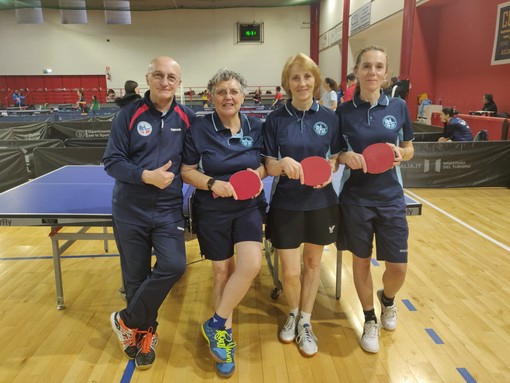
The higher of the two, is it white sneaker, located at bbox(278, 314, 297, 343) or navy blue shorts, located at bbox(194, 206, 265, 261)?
navy blue shorts, located at bbox(194, 206, 265, 261)

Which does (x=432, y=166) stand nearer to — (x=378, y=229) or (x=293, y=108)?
(x=378, y=229)

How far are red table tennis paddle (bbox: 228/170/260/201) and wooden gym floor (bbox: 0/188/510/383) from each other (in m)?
1.03

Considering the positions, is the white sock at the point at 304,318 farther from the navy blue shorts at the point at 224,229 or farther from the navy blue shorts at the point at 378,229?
the navy blue shorts at the point at 224,229

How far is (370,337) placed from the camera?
243 centimetres

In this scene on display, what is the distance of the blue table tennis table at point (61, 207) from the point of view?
253 cm

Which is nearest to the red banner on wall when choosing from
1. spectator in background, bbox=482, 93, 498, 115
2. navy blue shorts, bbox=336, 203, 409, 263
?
spectator in background, bbox=482, 93, 498, 115

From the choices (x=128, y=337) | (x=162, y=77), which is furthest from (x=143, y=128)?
(x=128, y=337)

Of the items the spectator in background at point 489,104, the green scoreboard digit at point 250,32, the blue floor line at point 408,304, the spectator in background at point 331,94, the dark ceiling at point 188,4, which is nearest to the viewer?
the blue floor line at point 408,304

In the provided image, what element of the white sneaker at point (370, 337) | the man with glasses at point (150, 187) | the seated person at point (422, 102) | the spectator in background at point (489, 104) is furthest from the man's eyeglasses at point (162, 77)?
the seated person at point (422, 102)

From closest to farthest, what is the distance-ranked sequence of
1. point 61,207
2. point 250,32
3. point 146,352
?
1. point 146,352
2. point 61,207
3. point 250,32

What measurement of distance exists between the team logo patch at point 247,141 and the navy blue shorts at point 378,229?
642mm

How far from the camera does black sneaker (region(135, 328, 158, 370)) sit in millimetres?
2283

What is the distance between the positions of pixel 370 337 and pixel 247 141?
141 centimetres

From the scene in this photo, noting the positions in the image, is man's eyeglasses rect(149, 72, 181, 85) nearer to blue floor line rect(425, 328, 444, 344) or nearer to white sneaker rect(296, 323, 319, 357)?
white sneaker rect(296, 323, 319, 357)
